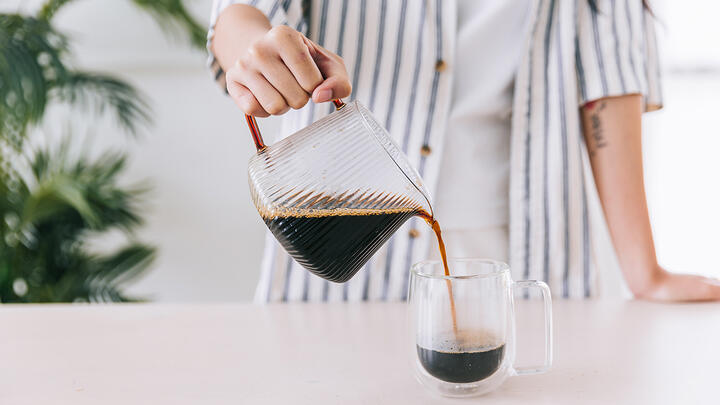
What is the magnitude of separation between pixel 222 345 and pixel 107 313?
25cm

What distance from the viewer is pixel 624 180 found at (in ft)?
3.06

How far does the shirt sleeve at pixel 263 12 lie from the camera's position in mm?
802

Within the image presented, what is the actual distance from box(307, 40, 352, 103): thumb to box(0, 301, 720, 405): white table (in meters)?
0.28

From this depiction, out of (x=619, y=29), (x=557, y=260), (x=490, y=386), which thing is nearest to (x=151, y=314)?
(x=490, y=386)

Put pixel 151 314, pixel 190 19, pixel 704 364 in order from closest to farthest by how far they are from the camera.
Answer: pixel 704 364, pixel 151 314, pixel 190 19

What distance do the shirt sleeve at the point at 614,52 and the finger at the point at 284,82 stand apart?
24.7 inches

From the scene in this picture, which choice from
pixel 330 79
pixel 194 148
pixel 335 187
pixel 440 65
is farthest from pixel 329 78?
pixel 194 148

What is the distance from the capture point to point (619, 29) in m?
0.95

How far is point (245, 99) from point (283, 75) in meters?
0.05

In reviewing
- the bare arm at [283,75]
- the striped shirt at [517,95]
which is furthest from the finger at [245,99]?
the striped shirt at [517,95]

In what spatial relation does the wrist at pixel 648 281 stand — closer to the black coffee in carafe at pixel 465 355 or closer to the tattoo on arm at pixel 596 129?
the tattoo on arm at pixel 596 129

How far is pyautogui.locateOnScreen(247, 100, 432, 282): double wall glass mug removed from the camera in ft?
1.53

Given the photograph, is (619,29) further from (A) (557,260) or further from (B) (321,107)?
(B) (321,107)

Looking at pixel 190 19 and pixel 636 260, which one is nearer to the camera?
pixel 636 260
